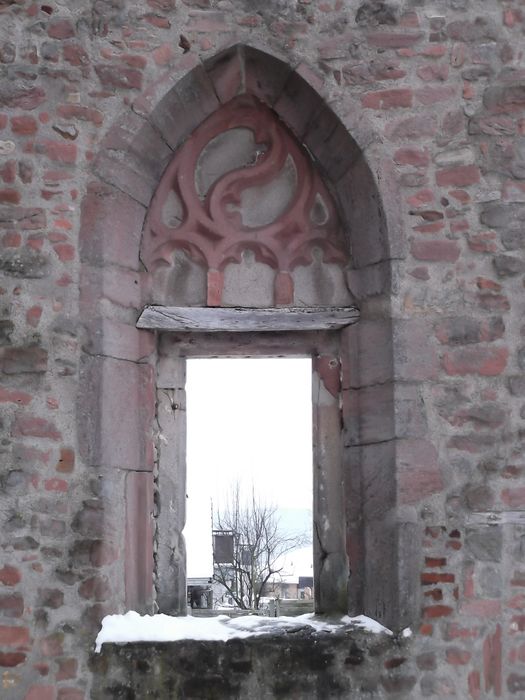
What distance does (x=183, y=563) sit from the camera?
4785 millimetres

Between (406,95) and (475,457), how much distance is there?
1847mm

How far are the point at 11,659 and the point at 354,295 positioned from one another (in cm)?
244

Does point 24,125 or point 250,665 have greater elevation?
point 24,125

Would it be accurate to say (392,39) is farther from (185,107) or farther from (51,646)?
(51,646)

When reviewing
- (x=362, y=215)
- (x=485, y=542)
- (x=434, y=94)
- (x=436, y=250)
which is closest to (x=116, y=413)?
(x=362, y=215)

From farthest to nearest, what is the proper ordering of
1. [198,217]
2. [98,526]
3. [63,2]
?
[198,217] < [63,2] < [98,526]

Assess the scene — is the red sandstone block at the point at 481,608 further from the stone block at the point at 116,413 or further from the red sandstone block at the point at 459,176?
the red sandstone block at the point at 459,176

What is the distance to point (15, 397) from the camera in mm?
4344

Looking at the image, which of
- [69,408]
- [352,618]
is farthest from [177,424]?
[352,618]

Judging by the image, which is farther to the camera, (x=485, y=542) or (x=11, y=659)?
(x=485, y=542)

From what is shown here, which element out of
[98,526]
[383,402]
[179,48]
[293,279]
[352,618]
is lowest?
[352,618]

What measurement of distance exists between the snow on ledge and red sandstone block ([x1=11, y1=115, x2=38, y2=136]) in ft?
7.79

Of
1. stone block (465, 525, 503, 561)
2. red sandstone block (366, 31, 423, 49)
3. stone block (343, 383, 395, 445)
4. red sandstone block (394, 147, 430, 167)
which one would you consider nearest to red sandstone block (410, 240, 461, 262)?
red sandstone block (394, 147, 430, 167)

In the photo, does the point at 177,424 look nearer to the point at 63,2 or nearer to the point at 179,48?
the point at 179,48
